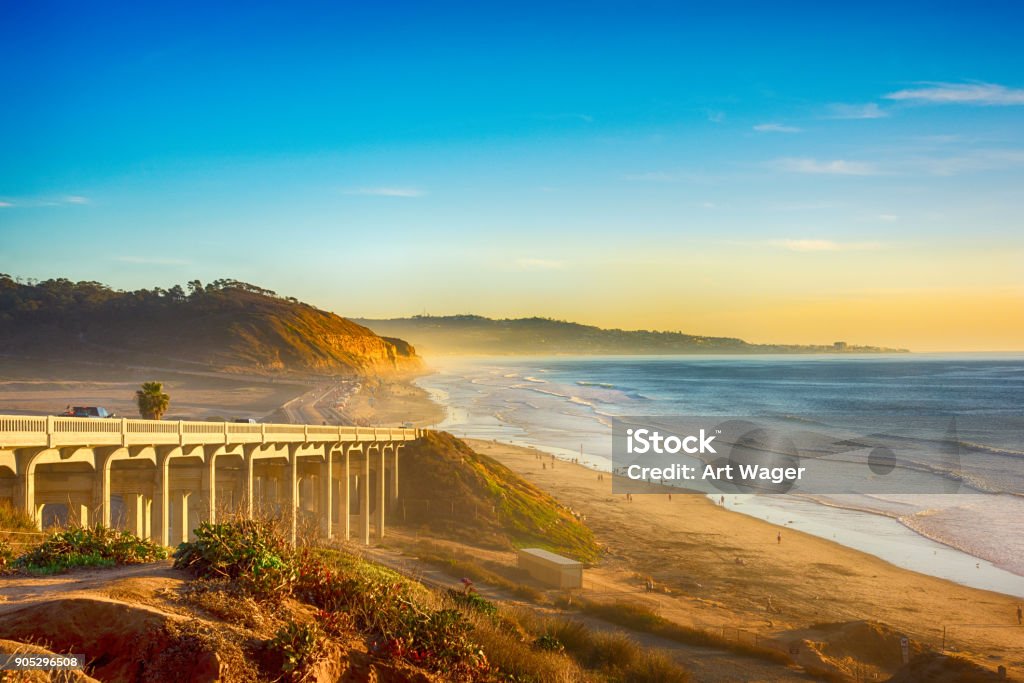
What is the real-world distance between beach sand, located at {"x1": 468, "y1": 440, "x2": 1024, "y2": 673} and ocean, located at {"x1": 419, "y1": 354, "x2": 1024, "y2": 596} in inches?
112

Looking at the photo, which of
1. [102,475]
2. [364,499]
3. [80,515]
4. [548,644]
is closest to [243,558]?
[548,644]

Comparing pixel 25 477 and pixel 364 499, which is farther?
pixel 364 499

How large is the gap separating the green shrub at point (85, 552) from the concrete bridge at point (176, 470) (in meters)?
1.40

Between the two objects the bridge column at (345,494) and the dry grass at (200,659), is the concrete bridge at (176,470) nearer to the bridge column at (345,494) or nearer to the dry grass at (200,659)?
the bridge column at (345,494)

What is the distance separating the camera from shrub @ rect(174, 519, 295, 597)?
10.7 m

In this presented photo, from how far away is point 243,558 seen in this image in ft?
35.9

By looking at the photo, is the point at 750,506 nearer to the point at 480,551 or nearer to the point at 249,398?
the point at 480,551

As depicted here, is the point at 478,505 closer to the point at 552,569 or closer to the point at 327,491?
the point at 327,491

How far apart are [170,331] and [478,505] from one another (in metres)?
128

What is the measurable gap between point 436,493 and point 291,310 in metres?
150

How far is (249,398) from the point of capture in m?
109

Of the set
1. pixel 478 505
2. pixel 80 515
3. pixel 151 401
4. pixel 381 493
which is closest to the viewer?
pixel 80 515

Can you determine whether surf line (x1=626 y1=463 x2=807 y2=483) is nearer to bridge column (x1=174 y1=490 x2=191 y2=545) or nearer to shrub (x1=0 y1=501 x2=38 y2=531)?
bridge column (x1=174 y1=490 x2=191 y2=545)

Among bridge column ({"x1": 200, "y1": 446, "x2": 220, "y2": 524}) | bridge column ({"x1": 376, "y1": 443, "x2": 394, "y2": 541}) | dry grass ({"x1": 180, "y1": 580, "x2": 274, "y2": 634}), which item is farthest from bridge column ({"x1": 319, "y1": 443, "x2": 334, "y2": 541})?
dry grass ({"x1": 180, "y1": 580, "x2": 274, "y2": 634})
